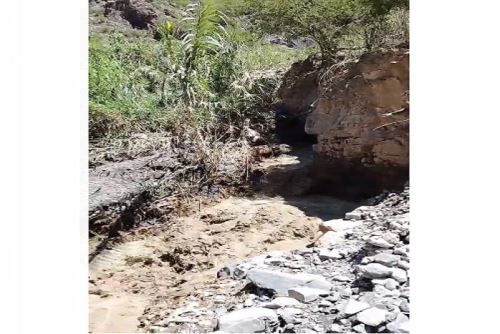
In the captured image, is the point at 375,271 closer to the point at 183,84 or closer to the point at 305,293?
the point at 305,293

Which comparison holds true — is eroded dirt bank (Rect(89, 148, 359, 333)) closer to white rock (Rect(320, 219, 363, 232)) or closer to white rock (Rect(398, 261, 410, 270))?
white rock (Rect(320, 219, 363, 232))

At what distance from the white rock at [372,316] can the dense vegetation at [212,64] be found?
2.51 m

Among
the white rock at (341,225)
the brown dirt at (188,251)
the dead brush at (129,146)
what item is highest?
the dead brush at (129,146)

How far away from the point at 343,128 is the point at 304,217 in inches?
29.8

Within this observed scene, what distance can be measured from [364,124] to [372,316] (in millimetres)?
2237

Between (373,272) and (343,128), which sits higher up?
(343,128)

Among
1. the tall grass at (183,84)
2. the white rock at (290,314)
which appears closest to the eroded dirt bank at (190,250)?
the white rock at (290,314)

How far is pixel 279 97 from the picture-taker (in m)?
5.35

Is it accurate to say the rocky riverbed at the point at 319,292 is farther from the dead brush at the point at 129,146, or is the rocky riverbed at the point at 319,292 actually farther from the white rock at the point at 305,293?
the dead brush at the point at 129,146

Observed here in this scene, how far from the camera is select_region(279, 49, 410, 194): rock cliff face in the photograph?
3646 mm

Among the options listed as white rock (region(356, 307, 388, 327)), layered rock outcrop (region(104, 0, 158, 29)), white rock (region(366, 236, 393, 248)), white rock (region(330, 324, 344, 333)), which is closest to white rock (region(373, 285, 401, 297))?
white rock (region(356, 307, 388, 327))

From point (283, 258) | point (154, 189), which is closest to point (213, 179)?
point (154, 189)

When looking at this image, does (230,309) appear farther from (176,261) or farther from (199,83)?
(199,83)

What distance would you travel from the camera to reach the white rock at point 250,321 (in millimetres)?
1899
